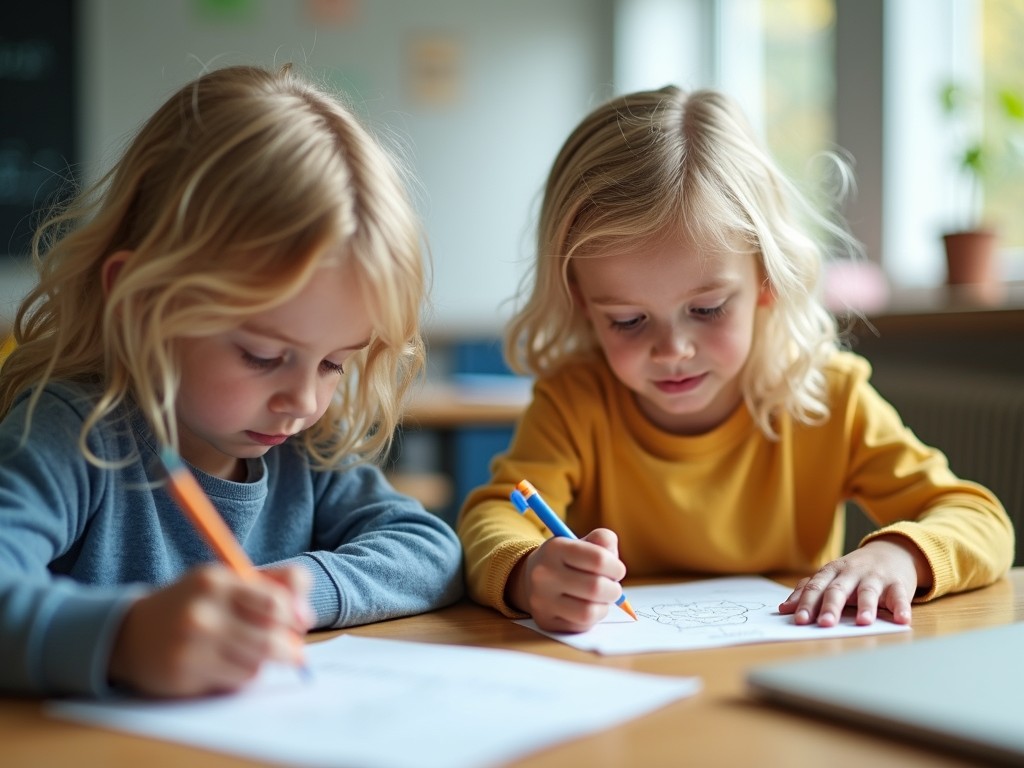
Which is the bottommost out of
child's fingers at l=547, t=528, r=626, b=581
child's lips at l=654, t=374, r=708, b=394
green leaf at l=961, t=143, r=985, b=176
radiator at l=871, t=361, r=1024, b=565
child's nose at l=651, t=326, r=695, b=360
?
radiator at l=871, t=361, r=1024, b=565

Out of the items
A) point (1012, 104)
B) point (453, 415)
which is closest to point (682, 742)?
point (453, 415)

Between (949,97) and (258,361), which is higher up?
(949,97)

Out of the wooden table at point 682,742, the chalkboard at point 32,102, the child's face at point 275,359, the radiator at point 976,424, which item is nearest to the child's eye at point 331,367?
the child's face at point 275,359

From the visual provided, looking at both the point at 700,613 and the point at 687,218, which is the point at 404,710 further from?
the point at 687,218

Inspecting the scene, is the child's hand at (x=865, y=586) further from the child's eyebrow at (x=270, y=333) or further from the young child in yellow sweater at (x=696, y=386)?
the child's eyebrow at (x=270, y=333)

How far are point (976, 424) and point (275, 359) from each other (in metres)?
1.27

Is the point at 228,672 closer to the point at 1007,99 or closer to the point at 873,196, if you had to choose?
the point at 1007,99

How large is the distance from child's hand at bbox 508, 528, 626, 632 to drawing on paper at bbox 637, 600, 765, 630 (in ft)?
0.20

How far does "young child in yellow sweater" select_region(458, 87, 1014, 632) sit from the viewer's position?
1.20 metres

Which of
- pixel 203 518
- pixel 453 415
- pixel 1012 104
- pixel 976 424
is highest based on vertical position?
pixel 1012 104

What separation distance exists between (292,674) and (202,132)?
45cm

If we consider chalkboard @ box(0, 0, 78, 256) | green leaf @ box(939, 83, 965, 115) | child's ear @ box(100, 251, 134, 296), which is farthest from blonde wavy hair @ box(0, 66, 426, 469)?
chalkboard @ box(0, 0, 78, 256)

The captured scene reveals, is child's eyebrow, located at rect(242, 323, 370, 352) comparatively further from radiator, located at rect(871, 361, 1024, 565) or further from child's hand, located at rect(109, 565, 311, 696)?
radiator, located at rect(871, 361, 1024, 565)

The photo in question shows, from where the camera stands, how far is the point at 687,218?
120 cm
